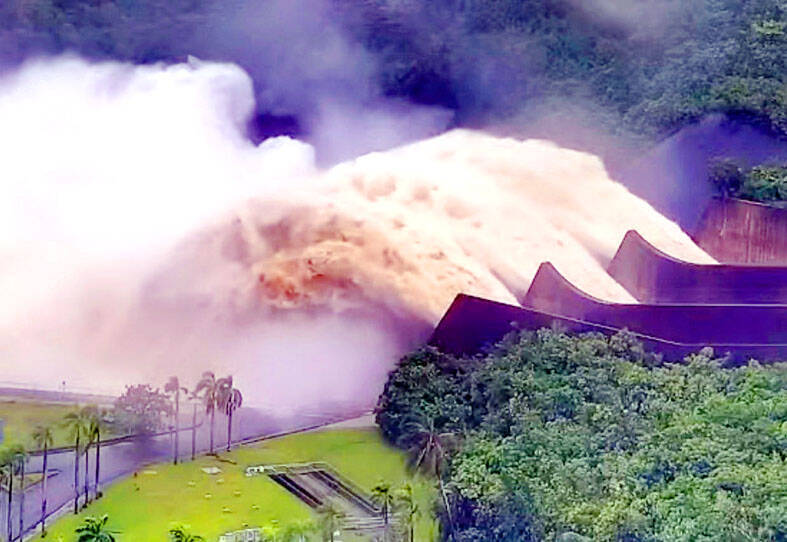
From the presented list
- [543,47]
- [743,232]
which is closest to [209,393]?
[743,232]

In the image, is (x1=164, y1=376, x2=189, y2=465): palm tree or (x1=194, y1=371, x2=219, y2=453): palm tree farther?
(x1=194, y1=371, x2=219, y2=453): palm tree

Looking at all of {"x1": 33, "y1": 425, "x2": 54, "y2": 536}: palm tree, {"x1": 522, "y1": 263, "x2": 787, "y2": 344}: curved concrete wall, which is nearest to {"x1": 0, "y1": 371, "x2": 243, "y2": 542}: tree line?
{"x1": 33, "y1": 425, "x2": 54, "y2": 536}: palm tree

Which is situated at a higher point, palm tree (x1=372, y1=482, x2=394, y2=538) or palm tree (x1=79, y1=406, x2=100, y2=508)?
palm tree (x1=79, y1=406, x2=100, y2=508)

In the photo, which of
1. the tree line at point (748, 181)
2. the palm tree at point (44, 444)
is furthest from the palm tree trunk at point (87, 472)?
the tree line at point (748, 181)

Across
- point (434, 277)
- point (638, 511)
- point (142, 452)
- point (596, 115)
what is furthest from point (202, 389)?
point (596, 115)

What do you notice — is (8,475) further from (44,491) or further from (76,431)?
(76,431)

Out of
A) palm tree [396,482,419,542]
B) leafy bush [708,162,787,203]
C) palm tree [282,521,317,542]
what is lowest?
palm tree [282,521,317,542]

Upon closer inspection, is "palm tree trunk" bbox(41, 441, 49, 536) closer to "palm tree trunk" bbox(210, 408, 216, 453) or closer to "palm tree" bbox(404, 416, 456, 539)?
"palm tree trunk" bbox(210, 408, 216, 453)
